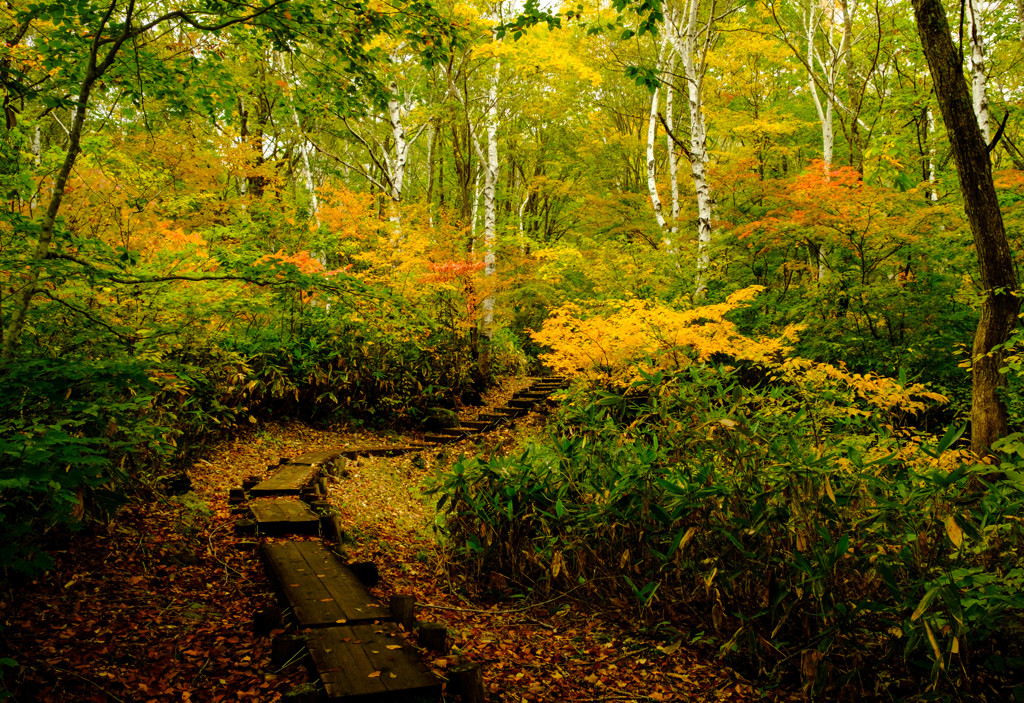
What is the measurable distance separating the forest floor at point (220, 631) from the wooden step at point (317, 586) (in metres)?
0.20

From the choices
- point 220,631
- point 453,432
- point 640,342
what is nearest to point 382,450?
point 453,432

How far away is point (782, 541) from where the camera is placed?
317 cm

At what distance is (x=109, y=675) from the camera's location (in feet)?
8.53

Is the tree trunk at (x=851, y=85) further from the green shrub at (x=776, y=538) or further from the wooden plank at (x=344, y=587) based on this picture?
the wooden plank at (x=344, y=587)

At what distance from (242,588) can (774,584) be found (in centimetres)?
339

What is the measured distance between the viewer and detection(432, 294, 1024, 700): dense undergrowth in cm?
258

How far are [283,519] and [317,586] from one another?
1.22 meters

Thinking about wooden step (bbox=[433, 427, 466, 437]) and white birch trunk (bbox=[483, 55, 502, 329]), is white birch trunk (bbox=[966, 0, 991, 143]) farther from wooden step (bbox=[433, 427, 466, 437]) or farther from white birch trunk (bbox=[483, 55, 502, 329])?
wooden step (bbox=[433, 427, 466, 437])

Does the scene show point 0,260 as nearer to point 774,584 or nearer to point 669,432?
point 669,432

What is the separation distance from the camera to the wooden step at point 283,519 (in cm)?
444

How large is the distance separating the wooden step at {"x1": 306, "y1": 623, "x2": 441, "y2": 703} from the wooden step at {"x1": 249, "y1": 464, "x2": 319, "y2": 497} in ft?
8.50

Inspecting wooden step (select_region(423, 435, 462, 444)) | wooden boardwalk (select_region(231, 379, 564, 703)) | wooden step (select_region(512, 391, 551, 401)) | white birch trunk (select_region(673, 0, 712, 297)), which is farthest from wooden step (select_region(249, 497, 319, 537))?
white birch trunk (select_region(673, 0, 712, 297))

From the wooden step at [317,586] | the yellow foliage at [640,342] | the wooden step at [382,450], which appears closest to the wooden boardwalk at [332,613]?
the wooden step at [317,586]

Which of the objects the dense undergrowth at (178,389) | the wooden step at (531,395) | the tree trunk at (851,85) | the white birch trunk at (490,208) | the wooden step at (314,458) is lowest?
the wooden step at (314,458)
